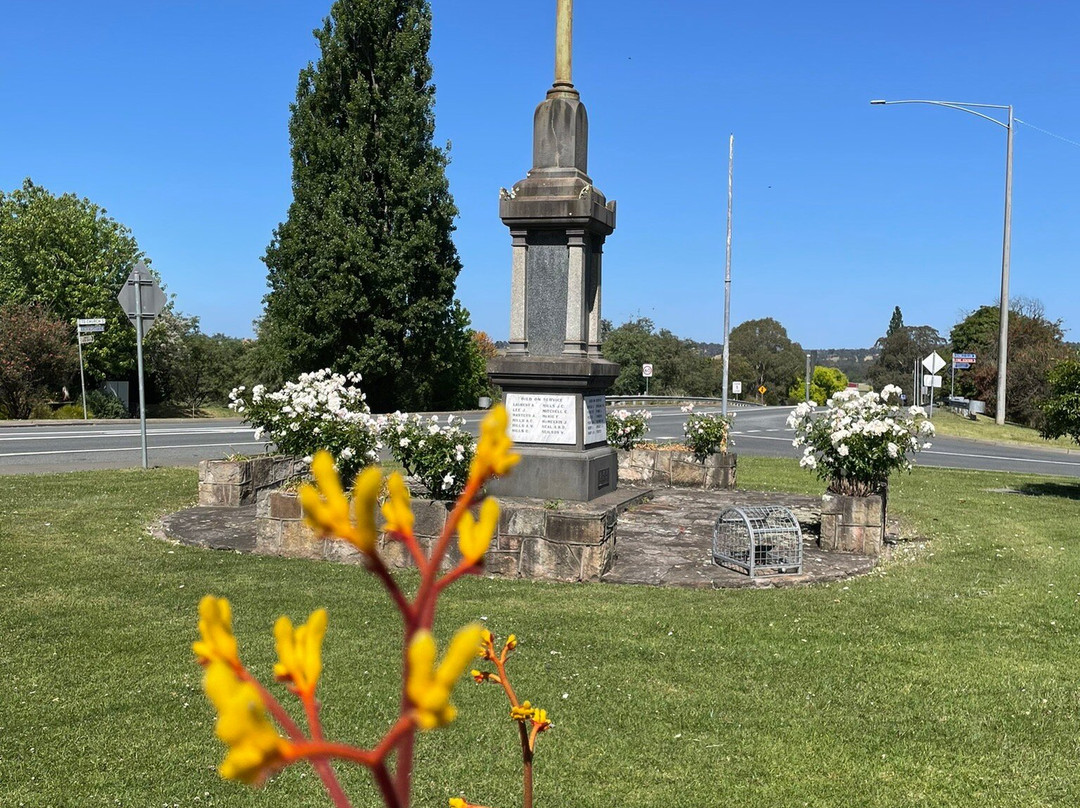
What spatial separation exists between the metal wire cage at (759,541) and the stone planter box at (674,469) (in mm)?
5412

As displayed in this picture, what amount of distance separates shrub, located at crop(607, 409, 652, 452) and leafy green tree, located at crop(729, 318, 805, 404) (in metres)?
90.5

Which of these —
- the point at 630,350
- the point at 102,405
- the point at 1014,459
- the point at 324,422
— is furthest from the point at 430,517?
the point at 630,350

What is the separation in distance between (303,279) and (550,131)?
2410 centimetres

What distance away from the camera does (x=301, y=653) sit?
0.73 metres

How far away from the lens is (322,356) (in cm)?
3472

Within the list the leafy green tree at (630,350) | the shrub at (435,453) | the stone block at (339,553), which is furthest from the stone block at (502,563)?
the leafy green tree at (630,350)

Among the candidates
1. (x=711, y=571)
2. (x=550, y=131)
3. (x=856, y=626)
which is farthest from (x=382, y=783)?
(x=550, y=131)

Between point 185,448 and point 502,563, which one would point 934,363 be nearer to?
point 185,448

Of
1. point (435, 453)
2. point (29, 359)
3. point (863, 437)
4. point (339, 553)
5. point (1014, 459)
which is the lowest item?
point (1014, 459)

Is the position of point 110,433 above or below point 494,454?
below

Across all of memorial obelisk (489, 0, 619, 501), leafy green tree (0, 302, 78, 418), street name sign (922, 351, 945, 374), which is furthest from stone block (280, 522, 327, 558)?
leafy green tree (0, 302, 78, 418)

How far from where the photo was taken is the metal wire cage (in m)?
8.53

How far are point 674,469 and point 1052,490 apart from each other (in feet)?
22.7

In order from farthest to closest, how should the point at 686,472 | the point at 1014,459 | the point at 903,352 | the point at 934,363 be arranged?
the point at 903,352
the point at 934,363
the point at 1014,459
the point at 686,472
